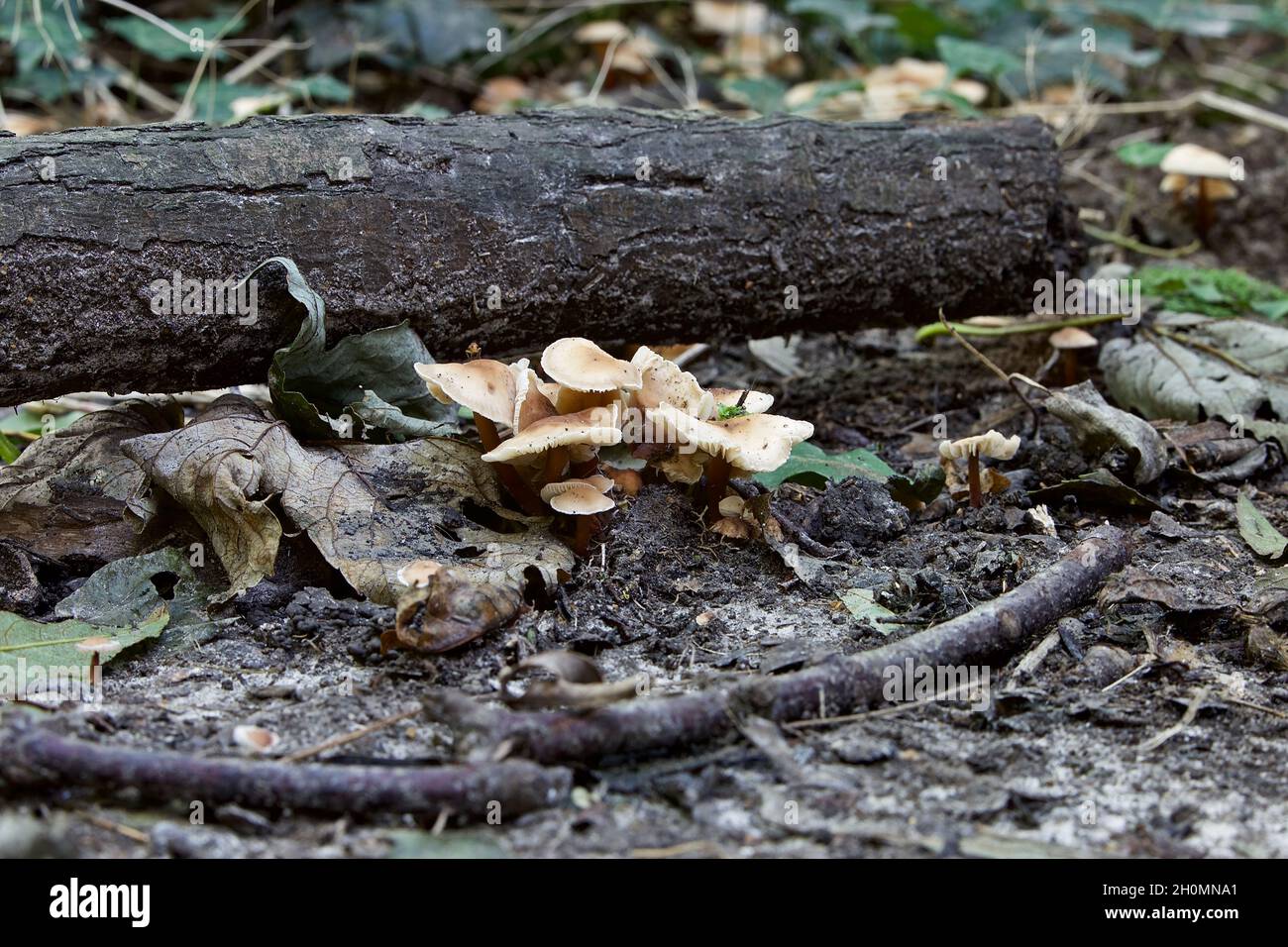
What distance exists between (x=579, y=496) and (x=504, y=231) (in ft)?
3.72

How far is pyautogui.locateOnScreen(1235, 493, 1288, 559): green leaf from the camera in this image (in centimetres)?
347

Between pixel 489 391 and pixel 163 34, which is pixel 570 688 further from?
pixel 163 34

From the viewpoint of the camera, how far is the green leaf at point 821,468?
147 inches

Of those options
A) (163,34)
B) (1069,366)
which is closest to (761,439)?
(1069,366)

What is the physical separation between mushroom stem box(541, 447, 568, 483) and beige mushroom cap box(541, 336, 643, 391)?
0.19 meters

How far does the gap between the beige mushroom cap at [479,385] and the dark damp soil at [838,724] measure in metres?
0.50

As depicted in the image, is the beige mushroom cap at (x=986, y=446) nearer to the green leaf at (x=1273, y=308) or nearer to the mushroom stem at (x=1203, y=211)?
the green leaf at (x=1273, y=308)

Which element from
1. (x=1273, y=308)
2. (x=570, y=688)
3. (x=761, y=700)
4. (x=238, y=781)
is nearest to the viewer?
(x=238, y=781)

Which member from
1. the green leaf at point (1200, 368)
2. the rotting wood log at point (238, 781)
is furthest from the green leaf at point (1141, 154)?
the rotting wood log at point (238, 781)

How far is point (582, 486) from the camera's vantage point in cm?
321

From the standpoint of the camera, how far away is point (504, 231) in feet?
12.7

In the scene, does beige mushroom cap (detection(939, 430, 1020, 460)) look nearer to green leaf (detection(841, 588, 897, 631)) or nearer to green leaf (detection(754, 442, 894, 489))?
green leaf (detection(754, 442, 894, 489))

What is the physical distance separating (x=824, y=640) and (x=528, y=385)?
3.45ft
